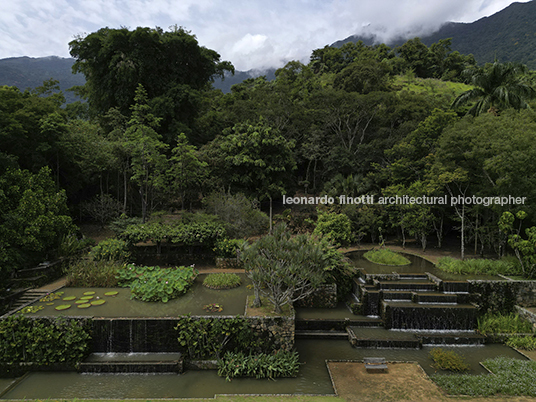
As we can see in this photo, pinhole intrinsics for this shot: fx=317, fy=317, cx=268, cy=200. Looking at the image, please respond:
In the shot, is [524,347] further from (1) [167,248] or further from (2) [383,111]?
(2) [383,111]

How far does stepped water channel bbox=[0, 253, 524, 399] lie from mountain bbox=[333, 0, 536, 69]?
51.7 metres

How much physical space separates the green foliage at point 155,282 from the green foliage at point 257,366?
127 inches

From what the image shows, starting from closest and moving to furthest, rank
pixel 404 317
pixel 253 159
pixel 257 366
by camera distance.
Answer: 1. pixel 257 366
2. pixel 404 317
3. pixel 253 159

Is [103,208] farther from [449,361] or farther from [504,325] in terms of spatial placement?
[504,325]

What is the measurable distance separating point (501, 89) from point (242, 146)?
51.8ft

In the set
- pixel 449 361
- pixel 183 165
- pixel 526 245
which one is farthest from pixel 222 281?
pixel 526 245

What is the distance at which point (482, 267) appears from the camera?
533 inches

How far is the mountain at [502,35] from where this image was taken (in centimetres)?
5666

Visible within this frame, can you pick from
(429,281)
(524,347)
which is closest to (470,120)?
(429,281)

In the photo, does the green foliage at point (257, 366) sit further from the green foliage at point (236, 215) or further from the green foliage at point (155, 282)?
the green foliage at point (236, 215)

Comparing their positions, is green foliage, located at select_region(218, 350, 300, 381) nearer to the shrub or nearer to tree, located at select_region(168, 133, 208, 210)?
the shrub

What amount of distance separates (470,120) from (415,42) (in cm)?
4265

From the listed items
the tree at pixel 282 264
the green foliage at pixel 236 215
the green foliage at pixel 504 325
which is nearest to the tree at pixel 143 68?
the green foliage at pixel 236 215

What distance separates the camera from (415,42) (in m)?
50.5
